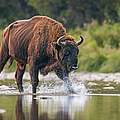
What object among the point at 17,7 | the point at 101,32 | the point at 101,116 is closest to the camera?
the point at 101,116

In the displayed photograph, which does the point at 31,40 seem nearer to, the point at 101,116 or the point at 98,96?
the point at 98,96

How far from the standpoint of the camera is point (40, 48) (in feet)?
59.2

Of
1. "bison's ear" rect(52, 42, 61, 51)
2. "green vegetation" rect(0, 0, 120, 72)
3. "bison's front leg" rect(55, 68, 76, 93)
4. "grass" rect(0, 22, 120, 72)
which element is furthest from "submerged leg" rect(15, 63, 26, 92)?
"green vegetation" rect(0, 0, 120, 72)

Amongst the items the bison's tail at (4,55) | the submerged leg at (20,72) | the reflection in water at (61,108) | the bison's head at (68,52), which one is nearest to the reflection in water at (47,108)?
the reflection in water at (61,108)

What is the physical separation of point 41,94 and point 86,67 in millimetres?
10946

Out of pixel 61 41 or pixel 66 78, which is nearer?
pixel 61 41

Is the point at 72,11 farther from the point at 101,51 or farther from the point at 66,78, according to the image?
the point at 66,78

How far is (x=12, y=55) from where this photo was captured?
1917cm

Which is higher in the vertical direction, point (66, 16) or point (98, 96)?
point (66, 16)

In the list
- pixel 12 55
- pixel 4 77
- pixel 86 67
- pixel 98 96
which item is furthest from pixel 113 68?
pixel 98 96

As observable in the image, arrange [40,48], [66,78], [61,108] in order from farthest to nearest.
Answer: [40,48] < [66,78] < [61,108]

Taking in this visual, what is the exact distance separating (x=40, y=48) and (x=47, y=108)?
3.66m

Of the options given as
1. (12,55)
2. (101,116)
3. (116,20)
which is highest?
(116,20)

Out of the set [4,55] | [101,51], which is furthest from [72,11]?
[4,55]
